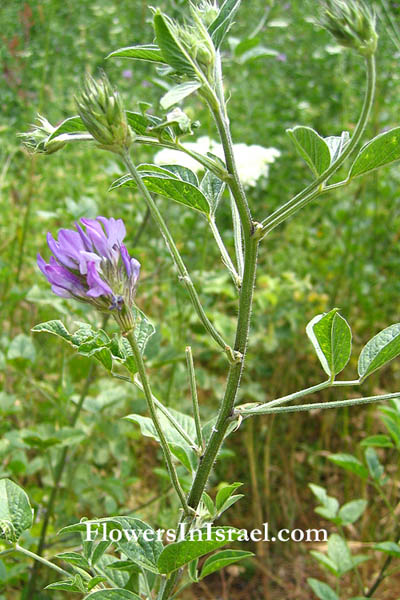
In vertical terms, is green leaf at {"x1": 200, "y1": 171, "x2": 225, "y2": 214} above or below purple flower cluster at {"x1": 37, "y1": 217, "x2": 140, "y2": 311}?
above

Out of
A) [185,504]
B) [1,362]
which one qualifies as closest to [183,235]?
[1,362]

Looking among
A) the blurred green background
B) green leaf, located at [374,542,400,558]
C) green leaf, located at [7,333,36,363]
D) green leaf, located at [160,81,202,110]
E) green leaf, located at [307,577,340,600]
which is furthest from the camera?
the blurred green background

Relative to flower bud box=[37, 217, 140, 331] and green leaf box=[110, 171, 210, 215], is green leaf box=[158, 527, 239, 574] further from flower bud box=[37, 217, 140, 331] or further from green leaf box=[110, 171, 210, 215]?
green leaf box=[110, 171, 210, 215]

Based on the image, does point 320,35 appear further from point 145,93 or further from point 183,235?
point 183,235

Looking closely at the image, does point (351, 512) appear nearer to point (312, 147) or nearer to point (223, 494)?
point (223, 494)

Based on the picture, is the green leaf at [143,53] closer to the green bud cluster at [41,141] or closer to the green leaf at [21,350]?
A: the green bud cluster at [41,141]

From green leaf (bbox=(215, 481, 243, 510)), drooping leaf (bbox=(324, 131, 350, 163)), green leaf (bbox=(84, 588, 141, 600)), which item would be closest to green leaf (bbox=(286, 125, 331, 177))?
drooping leaf (bbox=(324, 131, 350, 163))

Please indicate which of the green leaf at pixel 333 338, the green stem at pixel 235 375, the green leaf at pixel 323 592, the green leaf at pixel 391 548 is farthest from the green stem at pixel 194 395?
the green leaf at pixel 323 592
